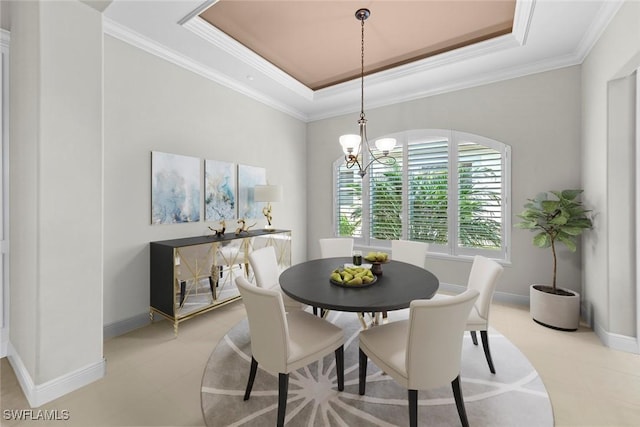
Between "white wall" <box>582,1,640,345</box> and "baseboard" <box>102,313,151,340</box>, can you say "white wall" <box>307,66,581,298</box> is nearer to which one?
"white wall" <box>582,1,640,345</box>

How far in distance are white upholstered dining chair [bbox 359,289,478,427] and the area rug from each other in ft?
0.94

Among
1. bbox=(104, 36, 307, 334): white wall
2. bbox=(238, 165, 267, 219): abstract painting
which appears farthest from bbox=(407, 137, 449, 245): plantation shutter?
bbox=(104, 36, 307, 334): white wall

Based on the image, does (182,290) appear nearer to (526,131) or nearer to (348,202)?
(348,202)

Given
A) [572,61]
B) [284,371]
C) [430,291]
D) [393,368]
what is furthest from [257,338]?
[572,61]

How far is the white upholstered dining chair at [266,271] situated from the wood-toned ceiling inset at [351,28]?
2.25 m

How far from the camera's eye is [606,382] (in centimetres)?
205

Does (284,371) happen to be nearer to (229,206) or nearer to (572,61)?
(229,206)

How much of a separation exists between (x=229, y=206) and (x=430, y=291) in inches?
110

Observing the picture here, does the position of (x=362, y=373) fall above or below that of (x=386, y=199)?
below

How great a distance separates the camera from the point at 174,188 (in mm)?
3154

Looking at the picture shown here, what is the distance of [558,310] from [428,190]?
2002 millimetres

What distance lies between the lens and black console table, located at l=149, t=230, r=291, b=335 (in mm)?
2762

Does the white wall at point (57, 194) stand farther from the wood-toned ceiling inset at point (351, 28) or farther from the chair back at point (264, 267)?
the wood-toned ceiling inset at point (351, 28)

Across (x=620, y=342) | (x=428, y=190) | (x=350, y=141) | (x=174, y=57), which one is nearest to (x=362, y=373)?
(x=350, y=141)
